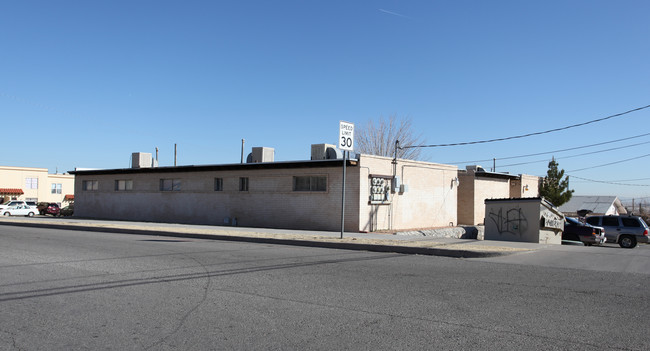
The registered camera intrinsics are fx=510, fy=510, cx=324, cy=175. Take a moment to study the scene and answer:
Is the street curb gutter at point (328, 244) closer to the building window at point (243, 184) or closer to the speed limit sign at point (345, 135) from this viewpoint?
the speed limit sign at point (345, 135)

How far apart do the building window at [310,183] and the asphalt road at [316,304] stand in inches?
477

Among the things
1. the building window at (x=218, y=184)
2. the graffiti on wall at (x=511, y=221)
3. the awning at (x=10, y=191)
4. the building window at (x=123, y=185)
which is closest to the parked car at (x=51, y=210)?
the awning at (x=10, y=191)

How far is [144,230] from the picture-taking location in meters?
22.2

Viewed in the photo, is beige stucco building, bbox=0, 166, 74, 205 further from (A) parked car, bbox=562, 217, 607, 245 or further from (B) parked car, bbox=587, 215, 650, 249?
(B) parked car, bbox=587, 215, 650, 249

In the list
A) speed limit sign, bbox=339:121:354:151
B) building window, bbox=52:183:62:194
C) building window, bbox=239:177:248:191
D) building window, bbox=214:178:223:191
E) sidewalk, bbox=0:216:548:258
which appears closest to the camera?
sidewalk, bbox=0:216:548:258

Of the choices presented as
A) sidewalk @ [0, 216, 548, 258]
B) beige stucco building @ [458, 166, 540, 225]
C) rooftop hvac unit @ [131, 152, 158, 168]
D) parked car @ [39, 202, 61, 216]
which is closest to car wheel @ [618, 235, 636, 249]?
beige stucco building @ [458, 166, 540, 225]

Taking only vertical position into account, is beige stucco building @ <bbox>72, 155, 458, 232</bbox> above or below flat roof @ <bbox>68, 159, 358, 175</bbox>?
below

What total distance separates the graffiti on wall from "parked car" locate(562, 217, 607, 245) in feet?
13.1

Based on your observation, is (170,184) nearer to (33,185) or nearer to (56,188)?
(33,185)

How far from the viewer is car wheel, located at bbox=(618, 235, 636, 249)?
24.7 metres

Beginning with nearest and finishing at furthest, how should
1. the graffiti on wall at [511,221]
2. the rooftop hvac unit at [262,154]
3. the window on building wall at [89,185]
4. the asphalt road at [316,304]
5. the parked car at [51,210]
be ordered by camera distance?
1. the asphalt road at [316,304]
2. the graffiti on wall at [511,221]
3. the rooftop hvac unit at [262,154]
4. the window on building wall at [89,185]
5. the parked car at [51,210]

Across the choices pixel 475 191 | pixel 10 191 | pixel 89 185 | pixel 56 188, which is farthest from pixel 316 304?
pixel 56 188

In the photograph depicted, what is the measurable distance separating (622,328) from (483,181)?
2740 cm

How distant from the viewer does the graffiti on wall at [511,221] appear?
72.1ft
